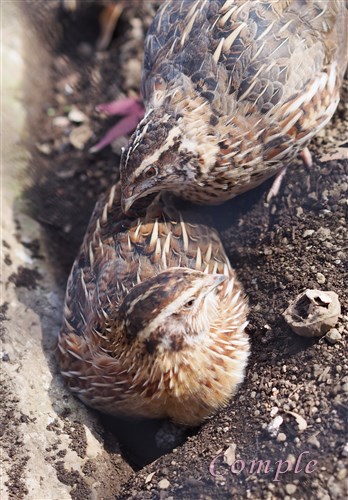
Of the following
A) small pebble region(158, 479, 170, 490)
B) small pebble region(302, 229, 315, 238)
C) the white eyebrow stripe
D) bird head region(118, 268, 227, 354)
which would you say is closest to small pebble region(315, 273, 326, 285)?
small pebble region(302, 229, 315, 238)

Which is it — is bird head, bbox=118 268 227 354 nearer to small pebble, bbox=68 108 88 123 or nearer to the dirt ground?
the dirt ground

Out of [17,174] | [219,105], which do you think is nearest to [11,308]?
[17,174]

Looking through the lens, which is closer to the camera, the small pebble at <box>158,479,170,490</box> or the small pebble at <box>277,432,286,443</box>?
the small pebble at <box>277,432,286,443</box>

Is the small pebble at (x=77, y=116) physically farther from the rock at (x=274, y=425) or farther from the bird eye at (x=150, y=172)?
the rock at (x=274, y=425)

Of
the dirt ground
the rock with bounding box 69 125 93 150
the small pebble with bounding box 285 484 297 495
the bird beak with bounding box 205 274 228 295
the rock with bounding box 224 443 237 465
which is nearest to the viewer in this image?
the small pebble with bounding box 285 484 297 495

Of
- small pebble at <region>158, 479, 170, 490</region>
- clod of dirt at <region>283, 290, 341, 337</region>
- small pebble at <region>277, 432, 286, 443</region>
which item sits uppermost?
clod of dirt at <region>283, 290, 341, 337</region>

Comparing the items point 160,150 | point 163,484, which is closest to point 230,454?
point 163,484

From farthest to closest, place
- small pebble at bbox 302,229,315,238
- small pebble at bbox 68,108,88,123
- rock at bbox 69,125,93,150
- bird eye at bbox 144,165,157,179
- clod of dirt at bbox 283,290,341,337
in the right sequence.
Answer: small pebble at bbox 68,108,88,123 → rock at bbox 69,125,93,150 → small pebble at bbox 302,229,315,238 → bird eye at bbox 144,165,157,179 → clod of dirt at bbox 283,290,341,337
